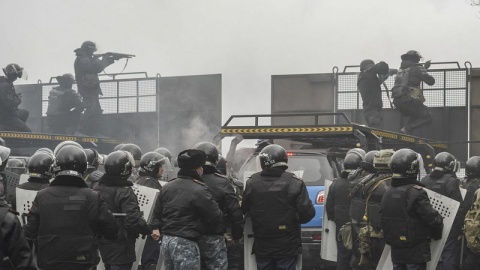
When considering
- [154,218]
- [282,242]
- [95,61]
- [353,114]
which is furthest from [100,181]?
[95,61]

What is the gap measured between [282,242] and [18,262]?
4731mm

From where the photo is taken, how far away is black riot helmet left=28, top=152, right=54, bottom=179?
10.8 m

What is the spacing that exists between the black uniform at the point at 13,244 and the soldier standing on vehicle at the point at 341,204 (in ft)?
21.9

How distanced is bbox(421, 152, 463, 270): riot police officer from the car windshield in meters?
1.71

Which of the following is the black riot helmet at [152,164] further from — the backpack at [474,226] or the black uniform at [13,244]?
the black uniform at [13,244]

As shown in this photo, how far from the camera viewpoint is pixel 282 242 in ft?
36.4

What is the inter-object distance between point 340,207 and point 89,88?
35.6ft

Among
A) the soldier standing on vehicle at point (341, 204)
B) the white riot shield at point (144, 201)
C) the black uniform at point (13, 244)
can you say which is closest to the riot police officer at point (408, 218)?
the soldier standing on vehicle at point (341, 204)

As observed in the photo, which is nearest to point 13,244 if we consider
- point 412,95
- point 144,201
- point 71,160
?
point 71,160

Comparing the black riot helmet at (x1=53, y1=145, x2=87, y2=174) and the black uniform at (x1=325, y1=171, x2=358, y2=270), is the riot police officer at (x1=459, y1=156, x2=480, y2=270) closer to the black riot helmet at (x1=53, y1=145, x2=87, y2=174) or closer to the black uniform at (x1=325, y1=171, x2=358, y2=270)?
the black uniform at (x1=325, y1=171, x2=358, y2=270)

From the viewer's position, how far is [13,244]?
6.80 meters

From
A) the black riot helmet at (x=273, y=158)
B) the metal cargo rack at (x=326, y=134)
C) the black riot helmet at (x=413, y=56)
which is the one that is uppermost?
the black riot helmet at (x=413, y=56)

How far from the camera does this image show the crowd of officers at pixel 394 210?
10578mm

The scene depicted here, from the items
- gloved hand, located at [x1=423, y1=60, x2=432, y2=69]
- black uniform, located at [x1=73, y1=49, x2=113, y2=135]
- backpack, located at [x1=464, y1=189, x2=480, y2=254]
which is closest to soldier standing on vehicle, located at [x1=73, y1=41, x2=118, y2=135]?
black uniform, located at [x1=73, y1=49, x2=113, y2=135]
